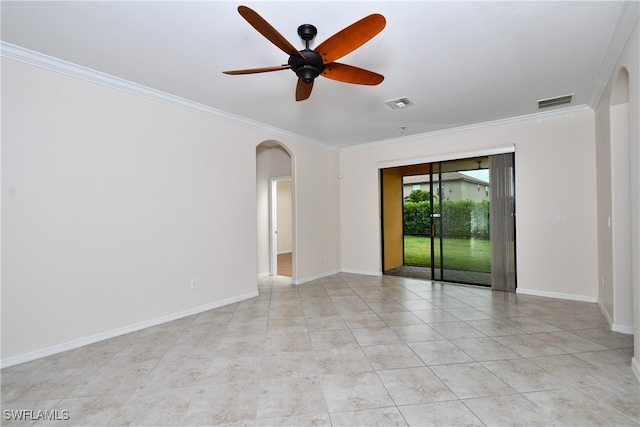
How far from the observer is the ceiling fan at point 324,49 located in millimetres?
1696

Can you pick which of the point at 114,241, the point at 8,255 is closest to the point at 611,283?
the point at 114,241

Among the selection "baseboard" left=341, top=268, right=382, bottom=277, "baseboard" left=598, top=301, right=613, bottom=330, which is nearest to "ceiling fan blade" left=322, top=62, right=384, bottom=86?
"baseboard" left=598, top=301, right=613, bottom=330

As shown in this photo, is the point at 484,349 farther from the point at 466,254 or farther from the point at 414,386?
the point at 466,254

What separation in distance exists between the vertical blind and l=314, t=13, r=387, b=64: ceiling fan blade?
3868 millimetres

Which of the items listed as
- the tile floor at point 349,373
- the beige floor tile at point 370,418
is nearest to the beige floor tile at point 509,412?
the tile floor at point 349,373

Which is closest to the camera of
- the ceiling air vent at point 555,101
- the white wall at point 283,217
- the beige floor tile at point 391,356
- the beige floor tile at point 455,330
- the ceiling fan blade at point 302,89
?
the ceiling fan blade at point 302,89

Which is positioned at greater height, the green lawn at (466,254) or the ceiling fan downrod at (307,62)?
the ceiling fan downrod at (307,62)

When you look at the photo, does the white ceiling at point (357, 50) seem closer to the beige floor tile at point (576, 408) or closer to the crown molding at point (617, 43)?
the crown molding at point (617, 43)

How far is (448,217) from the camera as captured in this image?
5414 millimetres

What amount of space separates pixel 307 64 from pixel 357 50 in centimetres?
84

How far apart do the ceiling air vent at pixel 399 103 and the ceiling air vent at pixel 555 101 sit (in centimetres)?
172

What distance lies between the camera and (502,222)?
15.7 feet

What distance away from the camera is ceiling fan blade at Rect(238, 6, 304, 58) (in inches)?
62.2

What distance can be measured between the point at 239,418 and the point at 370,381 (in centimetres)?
96
